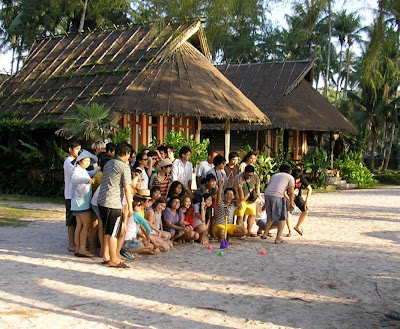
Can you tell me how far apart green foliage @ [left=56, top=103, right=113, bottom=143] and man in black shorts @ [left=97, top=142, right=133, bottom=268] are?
24.6 feet

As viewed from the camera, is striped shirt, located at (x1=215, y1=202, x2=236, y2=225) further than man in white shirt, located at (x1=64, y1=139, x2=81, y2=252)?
Yes

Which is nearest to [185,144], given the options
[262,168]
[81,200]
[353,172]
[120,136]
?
[120,136]

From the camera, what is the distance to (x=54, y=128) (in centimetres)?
1670

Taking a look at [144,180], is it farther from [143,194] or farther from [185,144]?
[185,144]

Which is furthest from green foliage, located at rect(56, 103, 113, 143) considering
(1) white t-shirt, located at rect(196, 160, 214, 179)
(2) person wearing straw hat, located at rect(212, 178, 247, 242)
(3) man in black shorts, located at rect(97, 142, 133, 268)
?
(3) man in black shorts, located at rect(97, 142, 133, 268)

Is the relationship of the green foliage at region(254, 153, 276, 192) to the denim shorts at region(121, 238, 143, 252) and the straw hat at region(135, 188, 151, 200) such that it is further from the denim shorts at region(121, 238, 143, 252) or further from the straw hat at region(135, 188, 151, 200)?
the denim shorts at region(121, 238, 143, 252)

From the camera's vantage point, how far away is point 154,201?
8.19 metres

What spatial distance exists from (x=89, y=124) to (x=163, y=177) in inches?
223

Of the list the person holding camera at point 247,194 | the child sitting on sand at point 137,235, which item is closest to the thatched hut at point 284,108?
the person holding camera at point 247,194

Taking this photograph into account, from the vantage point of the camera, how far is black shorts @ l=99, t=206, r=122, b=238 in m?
6.71

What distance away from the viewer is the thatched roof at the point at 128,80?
52.7 feet

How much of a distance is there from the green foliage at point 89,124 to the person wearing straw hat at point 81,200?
22.3 feet

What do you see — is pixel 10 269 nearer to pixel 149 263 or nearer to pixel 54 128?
pixel 149 263

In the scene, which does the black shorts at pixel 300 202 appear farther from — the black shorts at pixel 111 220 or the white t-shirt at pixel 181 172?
the black shorts at pixel 111 220
